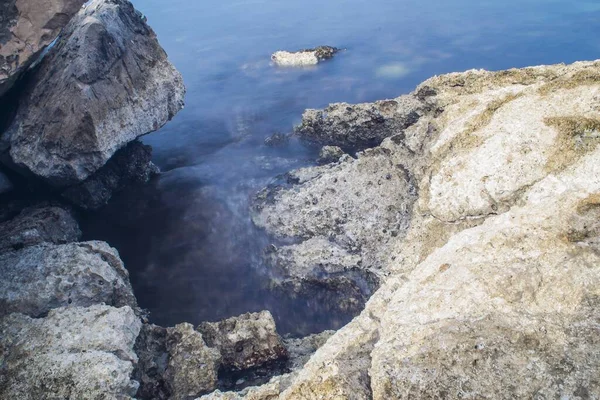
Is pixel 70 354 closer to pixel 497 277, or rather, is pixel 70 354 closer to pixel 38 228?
pixel 38 228

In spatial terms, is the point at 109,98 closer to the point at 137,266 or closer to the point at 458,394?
the point at 137,266

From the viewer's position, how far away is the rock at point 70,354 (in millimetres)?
9320

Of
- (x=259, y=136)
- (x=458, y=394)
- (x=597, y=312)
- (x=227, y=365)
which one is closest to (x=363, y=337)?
(x=458, y=394)

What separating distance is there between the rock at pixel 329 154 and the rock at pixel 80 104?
330 inches

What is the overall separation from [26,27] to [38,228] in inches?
282

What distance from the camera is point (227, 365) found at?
12.2m

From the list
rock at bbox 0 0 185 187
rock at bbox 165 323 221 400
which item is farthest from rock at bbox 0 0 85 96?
rock at bbox 165 323 221 400

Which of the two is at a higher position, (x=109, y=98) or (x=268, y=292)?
(x=109, y=98)

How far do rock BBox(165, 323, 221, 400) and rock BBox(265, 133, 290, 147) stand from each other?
14966mm

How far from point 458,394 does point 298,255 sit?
10.2 metres

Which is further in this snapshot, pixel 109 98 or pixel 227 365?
pixel 109 98

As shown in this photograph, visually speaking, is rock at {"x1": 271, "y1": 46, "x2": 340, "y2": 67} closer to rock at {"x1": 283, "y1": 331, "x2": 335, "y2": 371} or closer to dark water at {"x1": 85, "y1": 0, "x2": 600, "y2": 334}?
dark water at {"x1": 85, "y1": 0, "x2": 600, "y2": 334}

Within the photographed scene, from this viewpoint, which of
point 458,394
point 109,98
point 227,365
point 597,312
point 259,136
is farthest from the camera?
point 259,136

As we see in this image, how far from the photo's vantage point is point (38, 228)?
16672mm
